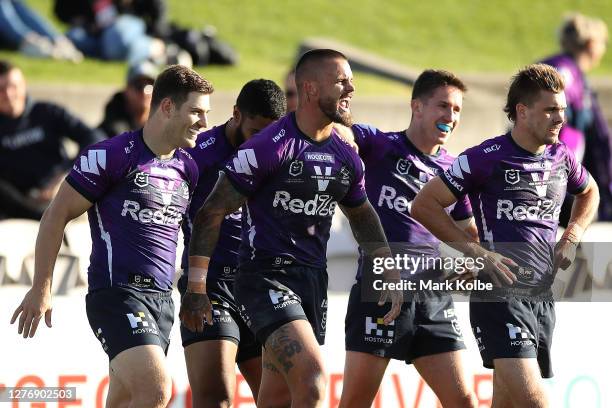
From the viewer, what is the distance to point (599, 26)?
12.4 metres

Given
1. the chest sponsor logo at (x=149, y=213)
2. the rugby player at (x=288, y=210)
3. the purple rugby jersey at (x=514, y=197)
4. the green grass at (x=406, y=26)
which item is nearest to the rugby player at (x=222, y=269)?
the rugby player at (x=288, y=210)

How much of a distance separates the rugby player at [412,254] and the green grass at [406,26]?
1246cm

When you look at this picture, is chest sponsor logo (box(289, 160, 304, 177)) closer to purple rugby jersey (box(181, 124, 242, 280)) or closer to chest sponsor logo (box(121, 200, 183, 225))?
chest sponsor logo (box(121, 200, 183, 225))

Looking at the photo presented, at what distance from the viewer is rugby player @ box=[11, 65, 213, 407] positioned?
21.8 feet

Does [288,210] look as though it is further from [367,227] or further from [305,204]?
[367,227]

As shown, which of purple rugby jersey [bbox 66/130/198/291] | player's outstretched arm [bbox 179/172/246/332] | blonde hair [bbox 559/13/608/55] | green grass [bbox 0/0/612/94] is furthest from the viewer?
green grass [bbox 0/0/612/94]

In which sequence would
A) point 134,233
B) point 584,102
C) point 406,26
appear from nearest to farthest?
point 134,233 < point 584,102 < point 406,26

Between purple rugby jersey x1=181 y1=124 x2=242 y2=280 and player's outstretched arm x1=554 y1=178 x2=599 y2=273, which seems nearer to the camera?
player's outstretched arm x1=554 y1=178 x2=599 y2=273

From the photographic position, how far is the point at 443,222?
24.0ft

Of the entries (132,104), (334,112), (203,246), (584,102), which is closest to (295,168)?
(334,112)

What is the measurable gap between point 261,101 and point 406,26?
17.0m

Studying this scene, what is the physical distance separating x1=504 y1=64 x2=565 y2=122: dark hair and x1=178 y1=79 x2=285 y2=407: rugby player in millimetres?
1328

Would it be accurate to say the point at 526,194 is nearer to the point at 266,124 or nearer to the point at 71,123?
the point at 266,124

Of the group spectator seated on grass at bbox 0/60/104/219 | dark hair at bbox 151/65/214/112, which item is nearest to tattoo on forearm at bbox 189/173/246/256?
dark hair at bbox 151/65/214/112
